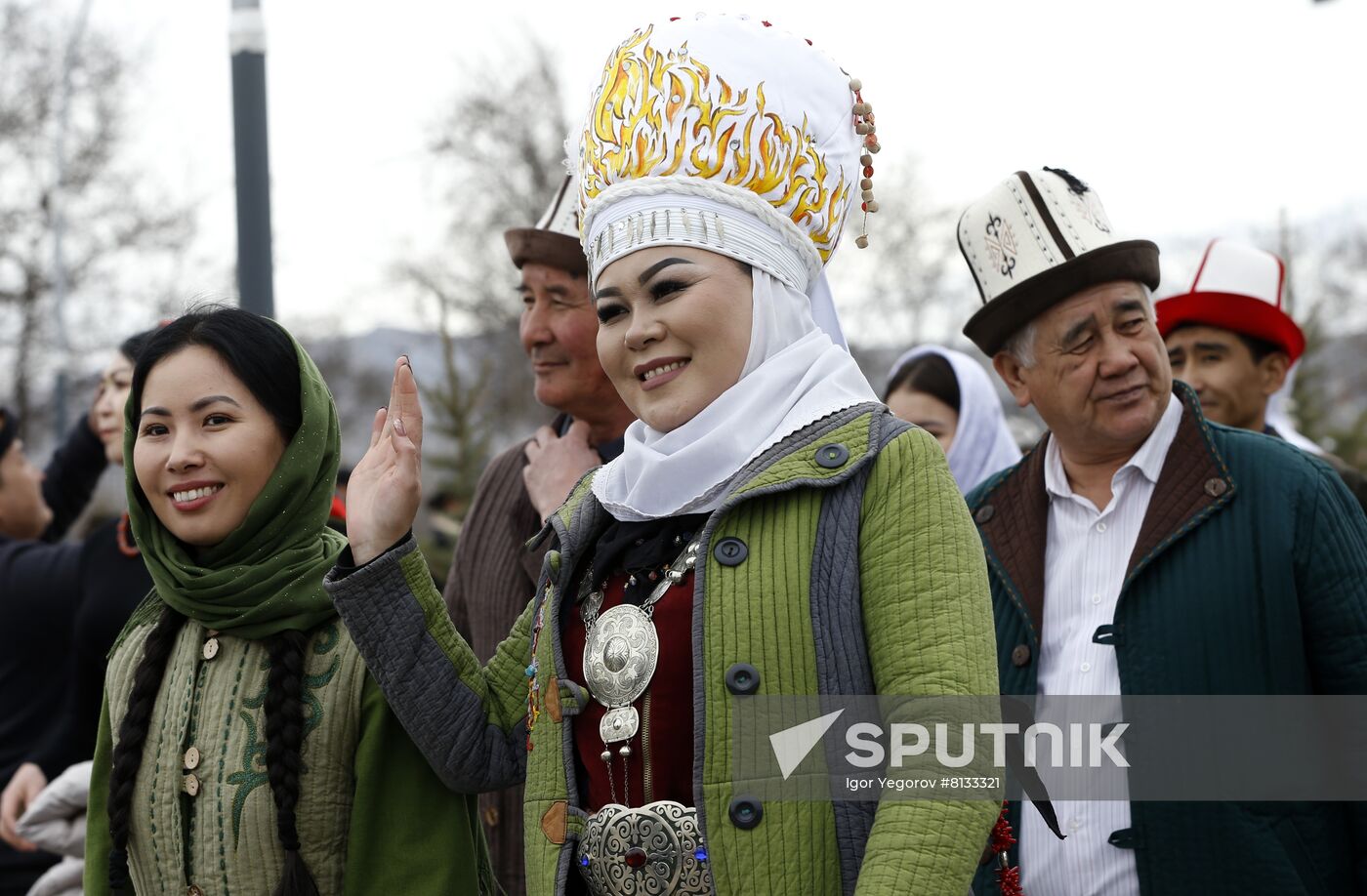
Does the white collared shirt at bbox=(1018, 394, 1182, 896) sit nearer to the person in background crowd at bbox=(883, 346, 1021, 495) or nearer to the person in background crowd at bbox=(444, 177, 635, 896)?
the person in background crowd at bbox=(444, 177, 635, 896)

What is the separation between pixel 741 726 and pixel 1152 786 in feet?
4.21

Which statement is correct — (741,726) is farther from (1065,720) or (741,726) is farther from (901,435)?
Answer: (1065,720)

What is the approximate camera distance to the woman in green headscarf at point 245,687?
2.78 metres

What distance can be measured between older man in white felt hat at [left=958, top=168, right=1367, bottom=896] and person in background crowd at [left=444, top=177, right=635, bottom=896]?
1.09 metres

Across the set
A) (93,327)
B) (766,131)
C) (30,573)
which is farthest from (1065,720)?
(93,327)

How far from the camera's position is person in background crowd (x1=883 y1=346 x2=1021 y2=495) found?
221 inches

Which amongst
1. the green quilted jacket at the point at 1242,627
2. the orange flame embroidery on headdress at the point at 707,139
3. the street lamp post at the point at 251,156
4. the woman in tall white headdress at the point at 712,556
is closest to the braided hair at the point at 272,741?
the woman in tall white headdress at the point at 712,556

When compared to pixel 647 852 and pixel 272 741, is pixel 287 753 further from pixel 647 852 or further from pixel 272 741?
pixel 647 852

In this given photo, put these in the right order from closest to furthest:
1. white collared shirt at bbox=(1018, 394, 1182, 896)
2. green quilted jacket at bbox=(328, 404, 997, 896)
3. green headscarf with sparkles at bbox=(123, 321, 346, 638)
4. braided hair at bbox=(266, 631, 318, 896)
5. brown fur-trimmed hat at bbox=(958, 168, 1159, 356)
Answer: green quilted jacket at bbox=(328, 404, 997, 896), braided hair at bbox=(266, 631, 318, 896), green headscarf with sparkles at bbox=(123, 321, 346, 638), white collared shirt at bbox=(1018, 394, 1182, 896), brown fur-trimmed hat at bbox=(958, 168, 1159, 356)

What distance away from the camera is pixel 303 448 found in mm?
3002

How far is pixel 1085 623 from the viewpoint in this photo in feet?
10.9

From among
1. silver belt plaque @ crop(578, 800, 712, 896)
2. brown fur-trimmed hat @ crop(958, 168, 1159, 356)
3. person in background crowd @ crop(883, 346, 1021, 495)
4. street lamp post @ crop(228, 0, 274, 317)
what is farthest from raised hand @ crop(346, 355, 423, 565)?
person in background crowd @ crop(883, 346, 1021, 495)

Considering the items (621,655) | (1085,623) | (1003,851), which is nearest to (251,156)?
(621,655)

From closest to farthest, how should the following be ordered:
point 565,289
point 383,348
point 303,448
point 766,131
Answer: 1. point 766,131
2. point 303,448
3. point 565,289
4. point 383,348
